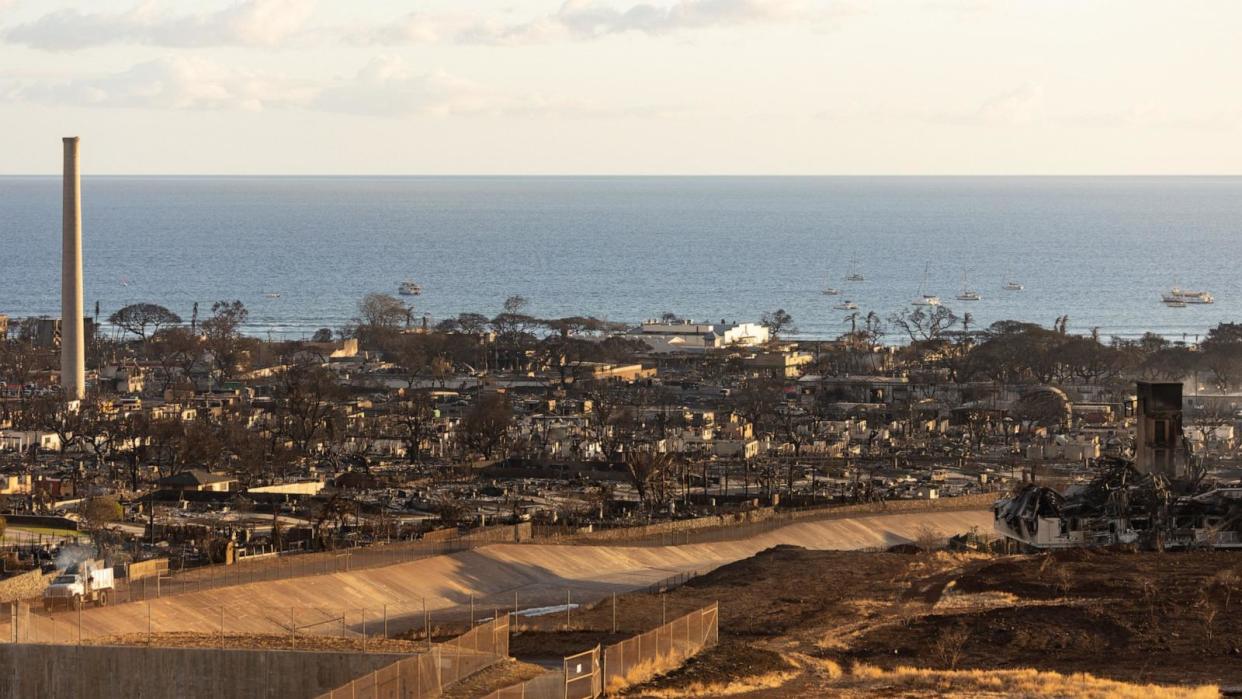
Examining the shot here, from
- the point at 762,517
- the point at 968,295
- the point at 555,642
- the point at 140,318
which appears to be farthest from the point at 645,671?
the point at 968,295

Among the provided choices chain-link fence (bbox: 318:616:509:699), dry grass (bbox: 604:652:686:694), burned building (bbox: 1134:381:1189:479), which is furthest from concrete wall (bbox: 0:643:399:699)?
burned building (bbox: 1134:381:1189:479)

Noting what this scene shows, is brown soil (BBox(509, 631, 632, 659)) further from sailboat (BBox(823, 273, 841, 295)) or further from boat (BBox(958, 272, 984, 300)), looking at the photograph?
sailboat (BBox(823, 273, 841, 295))

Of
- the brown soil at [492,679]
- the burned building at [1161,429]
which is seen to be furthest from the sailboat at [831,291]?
the brown soil at [492,679]

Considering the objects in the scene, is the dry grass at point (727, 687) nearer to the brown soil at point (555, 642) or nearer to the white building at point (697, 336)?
the brown soil at point (555, 642)

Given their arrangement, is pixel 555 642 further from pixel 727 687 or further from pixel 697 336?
pixel 697 336

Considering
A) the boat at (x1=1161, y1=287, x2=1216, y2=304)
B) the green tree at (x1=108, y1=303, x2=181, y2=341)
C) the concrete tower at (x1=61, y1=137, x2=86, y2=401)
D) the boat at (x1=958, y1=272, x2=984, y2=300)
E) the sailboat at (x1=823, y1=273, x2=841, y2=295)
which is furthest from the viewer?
the sailboat at (x1=823, y1=273, x2=841, y2=295)

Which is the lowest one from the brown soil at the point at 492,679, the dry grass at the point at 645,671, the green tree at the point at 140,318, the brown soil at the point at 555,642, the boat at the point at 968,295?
the boat at the point at 968,295
